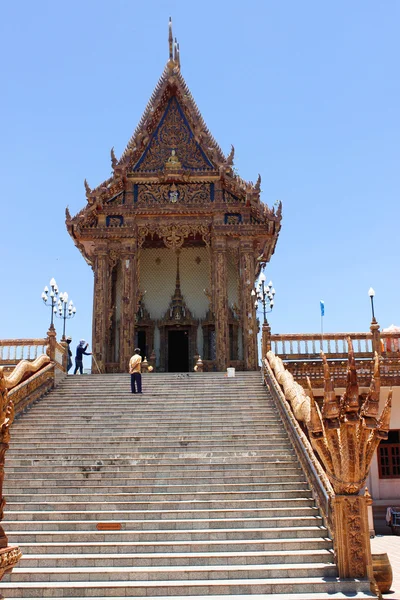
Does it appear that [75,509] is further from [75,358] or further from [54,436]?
[75,358]

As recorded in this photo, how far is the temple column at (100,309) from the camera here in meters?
21.6

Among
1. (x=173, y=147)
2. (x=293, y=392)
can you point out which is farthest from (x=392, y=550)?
(x=173, y=147)

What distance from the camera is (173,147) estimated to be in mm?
23500

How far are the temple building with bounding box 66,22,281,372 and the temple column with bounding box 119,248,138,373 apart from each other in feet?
0.11

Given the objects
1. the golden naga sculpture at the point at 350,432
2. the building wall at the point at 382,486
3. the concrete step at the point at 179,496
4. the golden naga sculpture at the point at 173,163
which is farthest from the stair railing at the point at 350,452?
the golden naga sculpture at the point at 173,163

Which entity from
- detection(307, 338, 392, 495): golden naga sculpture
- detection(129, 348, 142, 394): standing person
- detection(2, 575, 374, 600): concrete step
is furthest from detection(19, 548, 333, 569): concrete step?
detection(129, 348, 142, 394): standing person

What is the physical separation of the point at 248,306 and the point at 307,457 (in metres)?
11.6

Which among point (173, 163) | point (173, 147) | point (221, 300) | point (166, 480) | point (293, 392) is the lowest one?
point (166, 480)

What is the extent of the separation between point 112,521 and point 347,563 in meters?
3.44

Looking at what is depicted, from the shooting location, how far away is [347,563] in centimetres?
790

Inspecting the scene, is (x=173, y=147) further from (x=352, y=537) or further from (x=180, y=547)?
(x=352, y=537)

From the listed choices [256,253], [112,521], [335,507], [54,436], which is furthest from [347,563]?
[256,253]

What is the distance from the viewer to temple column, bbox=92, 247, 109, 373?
70.8 feet

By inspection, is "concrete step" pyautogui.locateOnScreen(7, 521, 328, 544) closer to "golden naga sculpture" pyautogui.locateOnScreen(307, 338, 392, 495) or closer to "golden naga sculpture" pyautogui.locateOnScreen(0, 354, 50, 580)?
"golden naga sculpture" pyautogui.locateOnScreen(307, 338, 392, 495)
